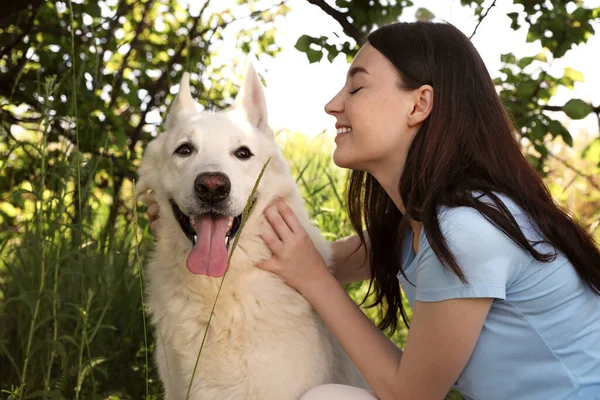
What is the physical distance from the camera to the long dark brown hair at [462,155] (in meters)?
2.12

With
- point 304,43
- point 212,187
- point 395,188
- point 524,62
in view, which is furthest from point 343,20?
point 212,187

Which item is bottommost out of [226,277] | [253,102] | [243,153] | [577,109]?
[226,277]

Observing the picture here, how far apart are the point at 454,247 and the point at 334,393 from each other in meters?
0.67

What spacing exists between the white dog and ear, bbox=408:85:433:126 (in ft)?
1.97

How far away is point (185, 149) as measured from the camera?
2596 mm

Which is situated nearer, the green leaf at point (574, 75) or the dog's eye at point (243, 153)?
the dog's eye at point (243, 153)

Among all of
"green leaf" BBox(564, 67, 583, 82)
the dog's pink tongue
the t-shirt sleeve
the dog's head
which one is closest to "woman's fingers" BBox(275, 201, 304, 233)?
the dog's head

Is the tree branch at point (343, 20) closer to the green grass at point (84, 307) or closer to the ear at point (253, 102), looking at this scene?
the ear at point (253, 102)

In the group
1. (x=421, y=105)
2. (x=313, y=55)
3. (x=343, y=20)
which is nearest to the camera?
(x=421, y=105)

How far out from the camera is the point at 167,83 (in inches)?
181

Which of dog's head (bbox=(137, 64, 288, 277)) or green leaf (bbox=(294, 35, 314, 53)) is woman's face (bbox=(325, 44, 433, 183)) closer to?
dog's head (bbox=(137, 64, 288, 277))

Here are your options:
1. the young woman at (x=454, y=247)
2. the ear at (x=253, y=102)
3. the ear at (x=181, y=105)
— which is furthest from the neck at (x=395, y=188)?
the ear at (x=181, y=105)

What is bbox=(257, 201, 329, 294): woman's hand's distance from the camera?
8.12ft

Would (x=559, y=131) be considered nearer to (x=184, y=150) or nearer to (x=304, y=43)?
(x=304, y=43)
